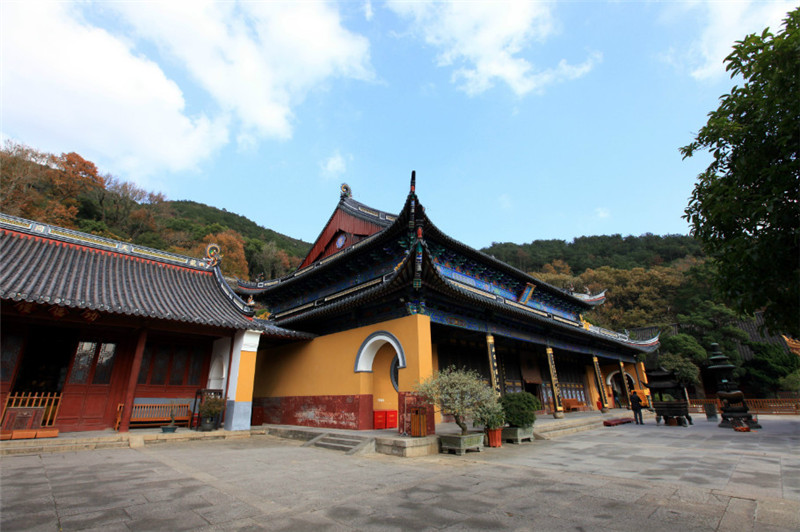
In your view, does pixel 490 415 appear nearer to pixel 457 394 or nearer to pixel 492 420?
pixel 492 420

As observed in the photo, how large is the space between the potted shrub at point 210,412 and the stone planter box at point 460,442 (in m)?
6.91

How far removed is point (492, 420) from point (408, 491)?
14.4 feet

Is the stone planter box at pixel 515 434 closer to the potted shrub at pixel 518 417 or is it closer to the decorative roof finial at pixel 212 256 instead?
the potted shrub at pixel 518 417

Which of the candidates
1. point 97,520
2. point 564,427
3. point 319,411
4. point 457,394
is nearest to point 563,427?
point 564,427

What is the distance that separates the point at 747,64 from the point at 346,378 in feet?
36.1

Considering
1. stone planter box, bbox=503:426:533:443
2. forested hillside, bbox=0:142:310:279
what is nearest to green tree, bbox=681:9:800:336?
stone planter box, bbox=503:426:533:443

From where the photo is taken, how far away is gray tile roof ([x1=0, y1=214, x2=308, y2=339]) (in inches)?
366

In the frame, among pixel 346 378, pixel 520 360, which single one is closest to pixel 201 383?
pixel 346 378

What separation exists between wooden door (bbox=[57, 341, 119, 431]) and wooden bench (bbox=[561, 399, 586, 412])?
19.3 m

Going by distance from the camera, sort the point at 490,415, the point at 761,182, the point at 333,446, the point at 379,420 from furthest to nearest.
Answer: the point at 379,420 → the point at 333,446 → the point at 490,415 → the point at 761,182

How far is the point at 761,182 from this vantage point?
4332 millimetres

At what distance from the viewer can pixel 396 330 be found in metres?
10.4

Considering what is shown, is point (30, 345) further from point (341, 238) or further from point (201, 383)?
point (341, 238)

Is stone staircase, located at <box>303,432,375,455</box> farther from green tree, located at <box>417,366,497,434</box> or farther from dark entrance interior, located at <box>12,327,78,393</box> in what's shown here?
dark entrance interior, located at <box>12,327,78,393</box>
